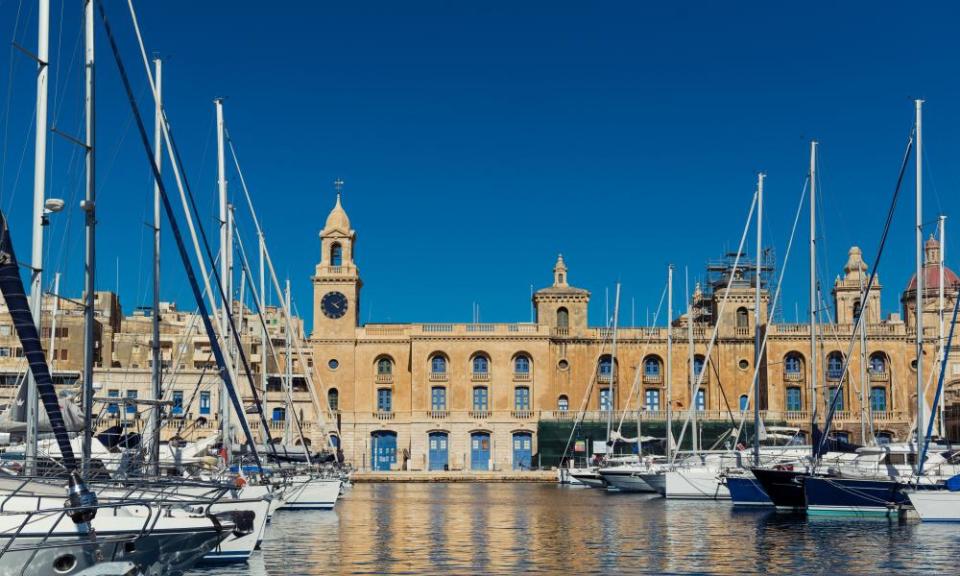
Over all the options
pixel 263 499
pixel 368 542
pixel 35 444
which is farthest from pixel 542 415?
pixel 35 444

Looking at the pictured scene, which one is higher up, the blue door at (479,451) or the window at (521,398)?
the window at (521,398)

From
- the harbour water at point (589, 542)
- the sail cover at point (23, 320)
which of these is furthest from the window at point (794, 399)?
the sail cover at point (23, 320)

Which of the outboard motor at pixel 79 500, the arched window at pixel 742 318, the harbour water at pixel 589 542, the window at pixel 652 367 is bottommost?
the harbour water at pixel 589 542

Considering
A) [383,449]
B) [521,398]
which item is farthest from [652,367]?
[383,449]

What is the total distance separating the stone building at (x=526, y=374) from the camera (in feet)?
251

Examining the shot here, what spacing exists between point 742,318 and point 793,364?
14.5 ft

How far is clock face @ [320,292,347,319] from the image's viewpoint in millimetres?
76500

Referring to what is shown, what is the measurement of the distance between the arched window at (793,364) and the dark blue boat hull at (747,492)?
1382 inches

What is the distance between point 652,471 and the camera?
176 ft

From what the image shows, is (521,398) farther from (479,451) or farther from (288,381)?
(288,381)

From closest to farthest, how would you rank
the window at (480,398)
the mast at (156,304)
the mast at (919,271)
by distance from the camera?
1. the mast at (156,304)
2. the mast at (919,271)
3. the window at (480,398)

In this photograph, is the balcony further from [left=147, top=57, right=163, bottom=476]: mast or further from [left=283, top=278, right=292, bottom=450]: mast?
[left=147, top=57, right=163, bottom=476]: mast

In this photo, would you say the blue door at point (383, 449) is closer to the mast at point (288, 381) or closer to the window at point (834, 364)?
the mast at point (288, 381)

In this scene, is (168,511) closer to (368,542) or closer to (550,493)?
(368,542)
